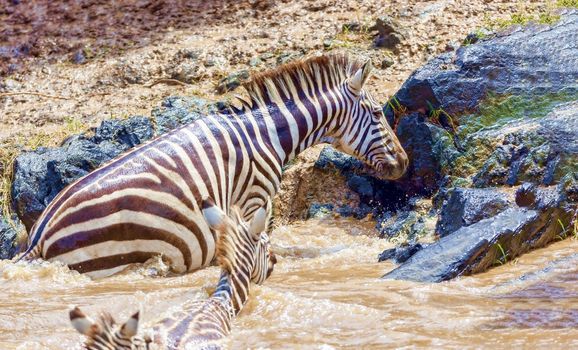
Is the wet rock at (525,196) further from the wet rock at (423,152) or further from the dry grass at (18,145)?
the dry grass at (18,145)

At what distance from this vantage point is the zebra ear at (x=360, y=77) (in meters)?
9.03

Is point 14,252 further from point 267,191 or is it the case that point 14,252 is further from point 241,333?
point 241,333

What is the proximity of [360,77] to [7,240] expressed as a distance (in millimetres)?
3735

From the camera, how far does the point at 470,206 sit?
7930 mm

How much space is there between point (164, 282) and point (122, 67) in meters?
5.63

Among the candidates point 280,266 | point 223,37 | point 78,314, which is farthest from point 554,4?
point 78,314

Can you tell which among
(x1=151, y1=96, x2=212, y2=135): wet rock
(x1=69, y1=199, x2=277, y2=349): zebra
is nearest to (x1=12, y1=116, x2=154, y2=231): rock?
(x1=151, y1=96, x2=212, y2=135): wet rock

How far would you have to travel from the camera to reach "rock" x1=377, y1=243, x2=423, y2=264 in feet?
25.0

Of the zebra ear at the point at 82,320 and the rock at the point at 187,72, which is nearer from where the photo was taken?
the zebra ear at the point at 82,320

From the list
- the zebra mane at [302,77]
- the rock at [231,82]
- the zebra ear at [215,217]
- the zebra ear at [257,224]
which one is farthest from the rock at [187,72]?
the zebra ear at [215,217]

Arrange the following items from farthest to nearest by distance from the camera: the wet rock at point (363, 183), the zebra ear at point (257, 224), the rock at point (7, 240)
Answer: the rock at point (7, 240)
the wet rock at point (363, 183)
the zebra ear at point (257, 224)

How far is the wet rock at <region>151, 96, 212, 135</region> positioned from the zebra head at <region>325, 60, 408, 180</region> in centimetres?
168

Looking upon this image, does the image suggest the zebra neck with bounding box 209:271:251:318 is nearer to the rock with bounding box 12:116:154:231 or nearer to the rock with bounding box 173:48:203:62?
the rock with bounding box 12:116:154:231

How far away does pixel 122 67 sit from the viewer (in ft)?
40.8
